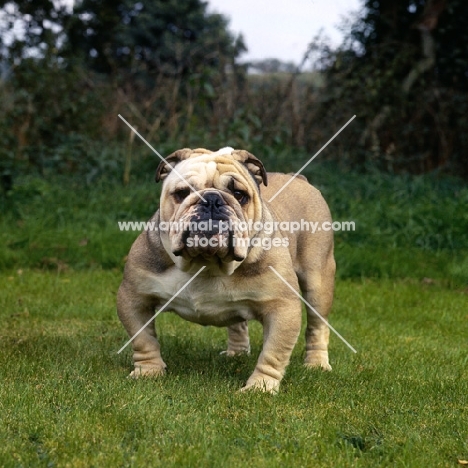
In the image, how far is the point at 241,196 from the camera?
4441mm

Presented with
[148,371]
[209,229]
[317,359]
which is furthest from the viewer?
[317,359]

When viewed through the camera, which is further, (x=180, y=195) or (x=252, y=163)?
(x=252, y=163)

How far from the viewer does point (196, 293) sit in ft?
15.0

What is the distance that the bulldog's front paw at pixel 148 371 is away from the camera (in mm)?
4656

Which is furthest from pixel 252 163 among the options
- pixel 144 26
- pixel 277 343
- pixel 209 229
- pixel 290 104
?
pixel 144 26

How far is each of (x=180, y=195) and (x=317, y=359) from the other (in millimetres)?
1708

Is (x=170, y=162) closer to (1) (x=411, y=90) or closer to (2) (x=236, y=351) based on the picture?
(2) (x=236, y=351)

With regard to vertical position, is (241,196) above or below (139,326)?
above

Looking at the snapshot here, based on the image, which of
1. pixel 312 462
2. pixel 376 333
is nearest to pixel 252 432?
pixel 312 462

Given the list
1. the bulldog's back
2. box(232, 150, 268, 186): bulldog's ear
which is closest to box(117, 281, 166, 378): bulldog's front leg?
box(232, 150, 268, 186): bulldog's ear

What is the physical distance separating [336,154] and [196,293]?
880cm

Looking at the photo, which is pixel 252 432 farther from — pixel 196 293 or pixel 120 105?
pixel 120 105

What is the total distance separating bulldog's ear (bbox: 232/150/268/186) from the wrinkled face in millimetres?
77

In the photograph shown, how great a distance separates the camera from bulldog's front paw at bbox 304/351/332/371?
536 centimetres
